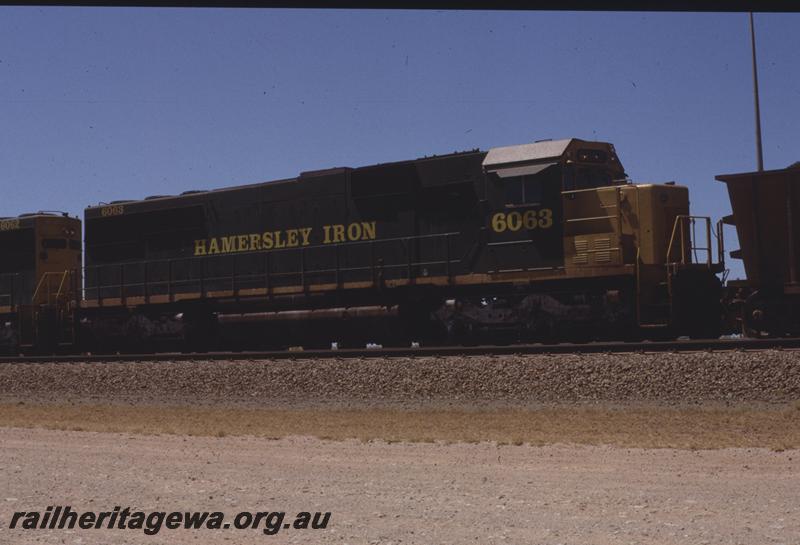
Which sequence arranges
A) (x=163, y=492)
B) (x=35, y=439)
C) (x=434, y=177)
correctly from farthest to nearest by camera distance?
(x=434, y=177)
(x=35, y=439)
(x=163, y=492)

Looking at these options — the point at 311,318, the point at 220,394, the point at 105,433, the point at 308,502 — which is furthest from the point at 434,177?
the point at 308,502

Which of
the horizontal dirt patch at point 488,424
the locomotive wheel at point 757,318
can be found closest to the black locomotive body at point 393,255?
the locomotive wheel at point 757,318

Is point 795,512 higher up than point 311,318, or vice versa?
point 311,318

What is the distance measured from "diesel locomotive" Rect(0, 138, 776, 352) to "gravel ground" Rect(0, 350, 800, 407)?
247cm

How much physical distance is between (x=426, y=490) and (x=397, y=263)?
12.5 meters

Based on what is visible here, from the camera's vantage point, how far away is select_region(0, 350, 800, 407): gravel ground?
545 inches

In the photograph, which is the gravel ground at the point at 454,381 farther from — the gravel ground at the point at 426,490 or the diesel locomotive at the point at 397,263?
the gravel ground at the point at 426,490

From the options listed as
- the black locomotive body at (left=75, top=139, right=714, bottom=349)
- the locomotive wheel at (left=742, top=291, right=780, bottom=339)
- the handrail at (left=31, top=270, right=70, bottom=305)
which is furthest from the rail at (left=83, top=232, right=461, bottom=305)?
the locomotive wheel at (left=742, top=291, right=780, bottom=339)

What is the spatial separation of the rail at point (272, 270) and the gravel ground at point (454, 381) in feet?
10.7

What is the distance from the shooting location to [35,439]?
1239 cm

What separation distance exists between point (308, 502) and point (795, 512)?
367 centimetres

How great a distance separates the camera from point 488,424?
497 inches

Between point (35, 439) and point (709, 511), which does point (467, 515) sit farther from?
point (35, 439)

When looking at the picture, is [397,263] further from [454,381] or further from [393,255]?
[454,381]
